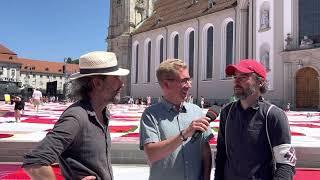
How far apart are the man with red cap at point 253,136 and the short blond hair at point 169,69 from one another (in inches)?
14.9

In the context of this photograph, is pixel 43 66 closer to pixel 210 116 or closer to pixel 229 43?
pixel 229 43

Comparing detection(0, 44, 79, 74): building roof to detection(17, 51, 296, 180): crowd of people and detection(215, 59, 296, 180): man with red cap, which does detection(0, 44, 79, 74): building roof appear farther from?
detection(215, 59, 296, 180): man with red cap

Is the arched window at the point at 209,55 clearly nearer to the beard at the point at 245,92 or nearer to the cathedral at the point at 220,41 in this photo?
the cathedral at the point at 220,41

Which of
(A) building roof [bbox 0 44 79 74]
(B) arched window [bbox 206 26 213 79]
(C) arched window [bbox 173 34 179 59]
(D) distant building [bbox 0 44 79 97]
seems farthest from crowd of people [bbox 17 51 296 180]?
(A) building roof [bbox 0 44 79 74]

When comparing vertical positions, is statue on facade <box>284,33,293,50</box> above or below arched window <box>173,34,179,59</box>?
below

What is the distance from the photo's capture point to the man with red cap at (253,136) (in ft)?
10.2

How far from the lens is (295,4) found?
34.6 m

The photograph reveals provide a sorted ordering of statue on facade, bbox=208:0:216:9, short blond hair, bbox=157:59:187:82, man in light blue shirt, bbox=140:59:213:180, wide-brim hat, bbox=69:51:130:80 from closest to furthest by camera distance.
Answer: wide-brim hat, bbox=69:51:130:80 → man in light blue shirt, bbox=140:59:213:180 → short blond hair, bbox=157:59:187:82 → statue on facade, bbox=208:0:216:9

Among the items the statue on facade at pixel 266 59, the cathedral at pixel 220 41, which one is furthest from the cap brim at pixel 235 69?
the statue on facade at pixel 266 59

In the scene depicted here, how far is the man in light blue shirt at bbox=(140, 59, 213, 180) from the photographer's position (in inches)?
127

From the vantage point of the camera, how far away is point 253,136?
10.4 ft

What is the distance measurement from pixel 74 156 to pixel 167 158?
0.84 m

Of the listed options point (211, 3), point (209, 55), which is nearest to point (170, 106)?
point (209, 55)

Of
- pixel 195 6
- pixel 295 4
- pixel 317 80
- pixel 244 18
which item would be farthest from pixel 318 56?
pixel 195 6
